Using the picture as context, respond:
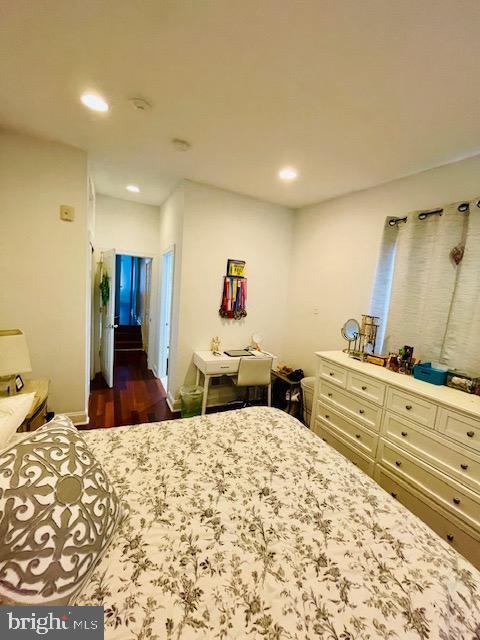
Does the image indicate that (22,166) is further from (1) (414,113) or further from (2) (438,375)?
(2) (438,375)

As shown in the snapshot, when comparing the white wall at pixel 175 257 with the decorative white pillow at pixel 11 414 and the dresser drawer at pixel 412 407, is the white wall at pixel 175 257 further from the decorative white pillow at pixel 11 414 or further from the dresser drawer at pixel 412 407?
the dresser drawer at pixel 412 407

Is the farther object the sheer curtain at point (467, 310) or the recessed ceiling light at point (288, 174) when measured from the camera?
the recessed ceiling light at point (288, 174)

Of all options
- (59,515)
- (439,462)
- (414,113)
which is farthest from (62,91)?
(439,462)

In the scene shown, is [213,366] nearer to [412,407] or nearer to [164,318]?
[164,318]

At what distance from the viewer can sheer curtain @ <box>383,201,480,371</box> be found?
1.95 m

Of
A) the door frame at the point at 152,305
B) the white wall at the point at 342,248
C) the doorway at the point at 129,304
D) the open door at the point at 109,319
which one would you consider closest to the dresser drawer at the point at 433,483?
the white wall at the point at 342,248

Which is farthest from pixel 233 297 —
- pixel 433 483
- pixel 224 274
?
pixel 433 483

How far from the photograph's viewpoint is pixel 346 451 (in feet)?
7.64

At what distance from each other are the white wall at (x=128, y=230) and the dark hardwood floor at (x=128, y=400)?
0.42 metres

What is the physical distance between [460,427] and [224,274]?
2.64 metres

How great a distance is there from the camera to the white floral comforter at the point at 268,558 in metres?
0.77

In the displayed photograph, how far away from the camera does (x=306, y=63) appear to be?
134 centimetres

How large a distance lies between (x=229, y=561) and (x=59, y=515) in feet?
1.90

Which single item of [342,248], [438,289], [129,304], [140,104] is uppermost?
[140,104]
